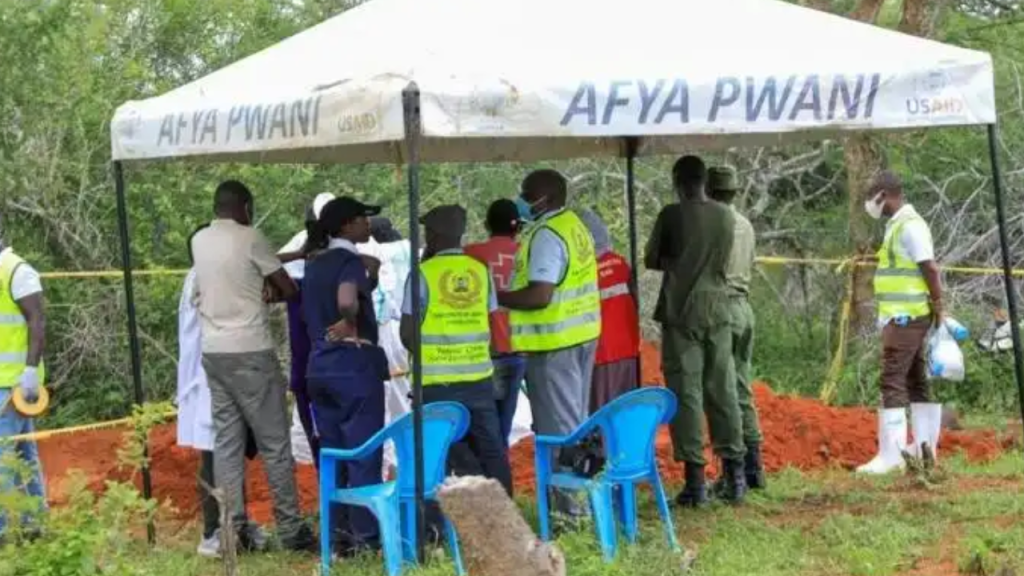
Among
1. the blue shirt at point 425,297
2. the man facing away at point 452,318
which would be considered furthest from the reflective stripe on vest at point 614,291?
the man facing away at point 452,318

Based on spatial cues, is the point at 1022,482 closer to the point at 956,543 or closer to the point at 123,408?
the point at 956,543

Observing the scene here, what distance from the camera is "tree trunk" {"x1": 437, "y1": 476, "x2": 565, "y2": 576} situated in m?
5.41

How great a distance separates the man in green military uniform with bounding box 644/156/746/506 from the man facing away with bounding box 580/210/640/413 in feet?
0.75

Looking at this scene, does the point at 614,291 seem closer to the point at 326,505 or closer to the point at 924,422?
the point at 326,505

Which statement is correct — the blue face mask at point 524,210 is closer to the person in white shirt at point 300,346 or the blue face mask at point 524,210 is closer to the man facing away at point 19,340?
the person in white shirt at point 300,346

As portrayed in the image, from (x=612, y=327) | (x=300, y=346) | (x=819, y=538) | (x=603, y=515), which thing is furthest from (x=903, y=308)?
(x=300, y=346)

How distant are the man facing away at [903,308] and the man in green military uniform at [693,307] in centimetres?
128

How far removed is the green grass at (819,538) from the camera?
752cm

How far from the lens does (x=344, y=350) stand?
8.12m

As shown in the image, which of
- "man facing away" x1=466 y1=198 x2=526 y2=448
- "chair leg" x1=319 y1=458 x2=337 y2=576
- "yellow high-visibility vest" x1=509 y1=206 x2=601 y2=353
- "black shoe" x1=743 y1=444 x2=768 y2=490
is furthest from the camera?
"black shoe" x1=743 y1=444 x2=768 y2=490

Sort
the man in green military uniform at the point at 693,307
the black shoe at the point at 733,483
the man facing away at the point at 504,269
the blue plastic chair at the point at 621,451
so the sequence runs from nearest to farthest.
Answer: the blue plastic chair at the point at 621,451
the man facing away at the point at 504,269
the man in green military uniform at the point at 693,307
the black shoe at the point at 733,483

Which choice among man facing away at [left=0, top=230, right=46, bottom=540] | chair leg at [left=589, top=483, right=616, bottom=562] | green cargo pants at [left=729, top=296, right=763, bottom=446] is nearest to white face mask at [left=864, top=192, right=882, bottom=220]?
green cargo pants at [left=729, top=296, right=763, bottom=446]

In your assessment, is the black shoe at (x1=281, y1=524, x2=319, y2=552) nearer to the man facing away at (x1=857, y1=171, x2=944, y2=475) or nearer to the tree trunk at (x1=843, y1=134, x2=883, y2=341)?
the man facing away at (x1=857, y1=171, x2=944, y2=475)

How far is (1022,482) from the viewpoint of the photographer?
10109 millimetres
